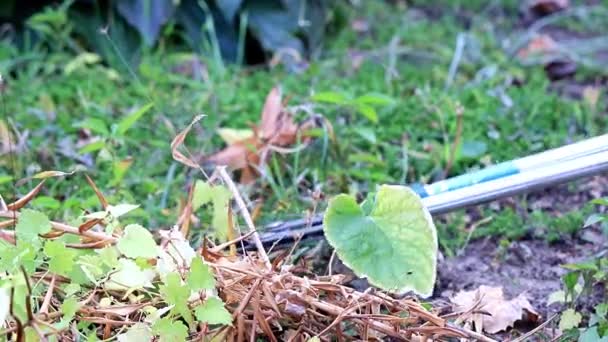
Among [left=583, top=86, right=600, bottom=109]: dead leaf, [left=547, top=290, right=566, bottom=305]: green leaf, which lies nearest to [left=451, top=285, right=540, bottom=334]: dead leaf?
[left=547, top=290, right=566, bottom=305]: green leaf

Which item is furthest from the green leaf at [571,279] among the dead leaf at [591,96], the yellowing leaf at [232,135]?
the dead leaf at [591,96]

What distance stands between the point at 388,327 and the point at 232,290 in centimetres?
19

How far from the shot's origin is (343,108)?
190 centimetres

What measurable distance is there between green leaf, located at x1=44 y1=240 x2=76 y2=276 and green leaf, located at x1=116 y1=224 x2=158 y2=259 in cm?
6

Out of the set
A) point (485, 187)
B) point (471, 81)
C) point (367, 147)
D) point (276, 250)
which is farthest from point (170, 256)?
point (471, 81)

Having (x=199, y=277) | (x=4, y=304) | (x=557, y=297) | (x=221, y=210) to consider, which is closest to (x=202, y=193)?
(x=221, y=210)

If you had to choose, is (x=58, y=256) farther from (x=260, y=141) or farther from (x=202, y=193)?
(x=260, y=141)

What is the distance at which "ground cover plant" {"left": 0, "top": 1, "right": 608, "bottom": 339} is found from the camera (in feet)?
4.13

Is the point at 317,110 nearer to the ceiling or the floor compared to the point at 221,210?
nearer to the floor

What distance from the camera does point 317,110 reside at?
1.89 meters

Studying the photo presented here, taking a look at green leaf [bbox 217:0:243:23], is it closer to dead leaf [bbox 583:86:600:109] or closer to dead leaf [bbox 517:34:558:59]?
dead leaf [bbox 517:34:558:59]

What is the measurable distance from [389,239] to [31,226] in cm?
42

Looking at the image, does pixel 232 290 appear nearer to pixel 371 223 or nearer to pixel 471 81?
pixel 371 223

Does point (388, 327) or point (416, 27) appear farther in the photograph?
point (416, 27)
